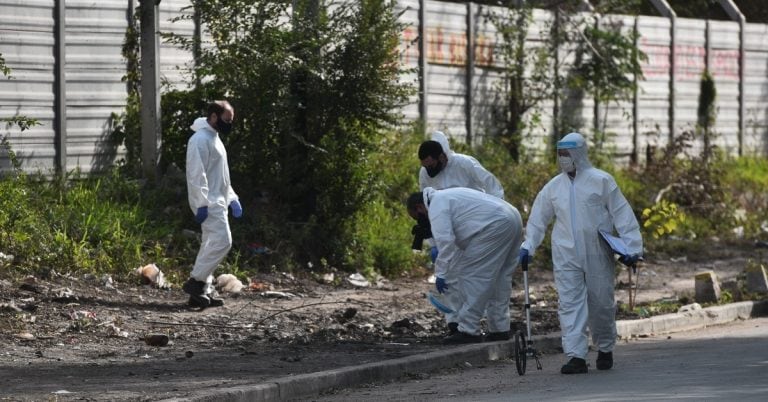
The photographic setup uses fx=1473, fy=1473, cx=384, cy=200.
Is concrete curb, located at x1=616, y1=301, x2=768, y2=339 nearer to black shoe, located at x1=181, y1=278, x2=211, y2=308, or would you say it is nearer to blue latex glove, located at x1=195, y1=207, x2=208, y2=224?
black shoe, located at x1=181, y1=278, x2=211, y2=308

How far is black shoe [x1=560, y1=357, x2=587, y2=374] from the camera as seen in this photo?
10.3m

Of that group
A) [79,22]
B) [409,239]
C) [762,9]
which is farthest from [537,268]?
[762,9]

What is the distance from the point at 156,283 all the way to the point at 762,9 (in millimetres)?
20316

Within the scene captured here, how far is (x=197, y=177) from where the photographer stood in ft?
42.6

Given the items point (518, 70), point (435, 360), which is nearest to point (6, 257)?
point (435, 360)

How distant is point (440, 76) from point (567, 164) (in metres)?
9.76

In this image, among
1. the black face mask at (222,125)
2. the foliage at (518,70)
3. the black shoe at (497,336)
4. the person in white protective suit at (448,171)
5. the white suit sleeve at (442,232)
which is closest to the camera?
the white suit sleeve at (442,232)

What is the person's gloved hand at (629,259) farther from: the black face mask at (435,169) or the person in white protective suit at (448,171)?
the black face mask at (435,169)

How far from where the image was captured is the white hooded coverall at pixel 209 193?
12.9m

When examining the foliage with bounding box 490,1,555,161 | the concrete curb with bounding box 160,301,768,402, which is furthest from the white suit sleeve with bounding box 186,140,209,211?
the foliage with bounding box 490,1,555,161

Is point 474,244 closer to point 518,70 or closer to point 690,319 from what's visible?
point 690,319

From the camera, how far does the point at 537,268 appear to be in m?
17.3

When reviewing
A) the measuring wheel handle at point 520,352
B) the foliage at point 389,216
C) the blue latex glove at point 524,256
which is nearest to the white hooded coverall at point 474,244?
the blue latex glove at point 524,256

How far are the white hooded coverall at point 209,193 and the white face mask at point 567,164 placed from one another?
12.0 feet
